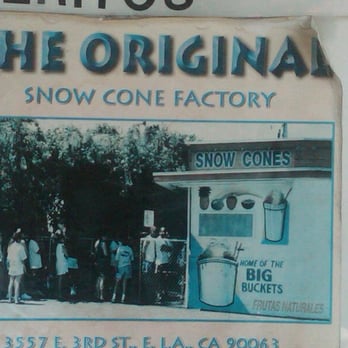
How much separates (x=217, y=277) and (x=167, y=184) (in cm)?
9

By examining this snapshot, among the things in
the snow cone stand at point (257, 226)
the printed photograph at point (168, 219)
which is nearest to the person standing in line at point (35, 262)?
the printed photograph at point (168, 219)

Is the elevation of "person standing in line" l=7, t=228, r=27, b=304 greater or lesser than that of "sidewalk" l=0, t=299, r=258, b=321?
greater

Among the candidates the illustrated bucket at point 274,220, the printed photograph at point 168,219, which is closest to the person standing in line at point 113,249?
the printed photograph at point 168,219

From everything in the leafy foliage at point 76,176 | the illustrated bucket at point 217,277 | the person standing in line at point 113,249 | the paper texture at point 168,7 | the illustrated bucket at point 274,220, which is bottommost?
the illustrated bucket at point 217,277

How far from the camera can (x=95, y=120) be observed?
0.62m

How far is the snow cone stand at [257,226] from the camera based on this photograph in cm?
62

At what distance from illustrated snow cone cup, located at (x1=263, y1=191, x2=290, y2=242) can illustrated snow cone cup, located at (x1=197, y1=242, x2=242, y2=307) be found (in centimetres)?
3

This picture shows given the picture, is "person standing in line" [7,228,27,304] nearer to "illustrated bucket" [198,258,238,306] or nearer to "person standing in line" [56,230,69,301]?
"person standing in line" [56,230,69,301]

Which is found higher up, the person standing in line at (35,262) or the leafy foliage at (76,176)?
the leafy foliage at (76,176)

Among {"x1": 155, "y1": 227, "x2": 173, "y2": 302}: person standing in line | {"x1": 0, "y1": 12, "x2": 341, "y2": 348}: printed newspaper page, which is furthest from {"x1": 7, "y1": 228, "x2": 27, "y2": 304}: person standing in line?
{"x1": 155, "y1": 227, "x2": 173, "y2": 302}: person standing in line

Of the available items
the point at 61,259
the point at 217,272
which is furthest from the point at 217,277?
the point at 61,259

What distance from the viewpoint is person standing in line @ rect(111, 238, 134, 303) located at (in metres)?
0.62

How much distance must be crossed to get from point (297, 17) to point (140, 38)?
13 cm

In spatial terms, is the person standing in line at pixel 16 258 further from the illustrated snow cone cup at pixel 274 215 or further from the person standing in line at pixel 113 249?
the illustrated snow cone cup at pixel 274 215
